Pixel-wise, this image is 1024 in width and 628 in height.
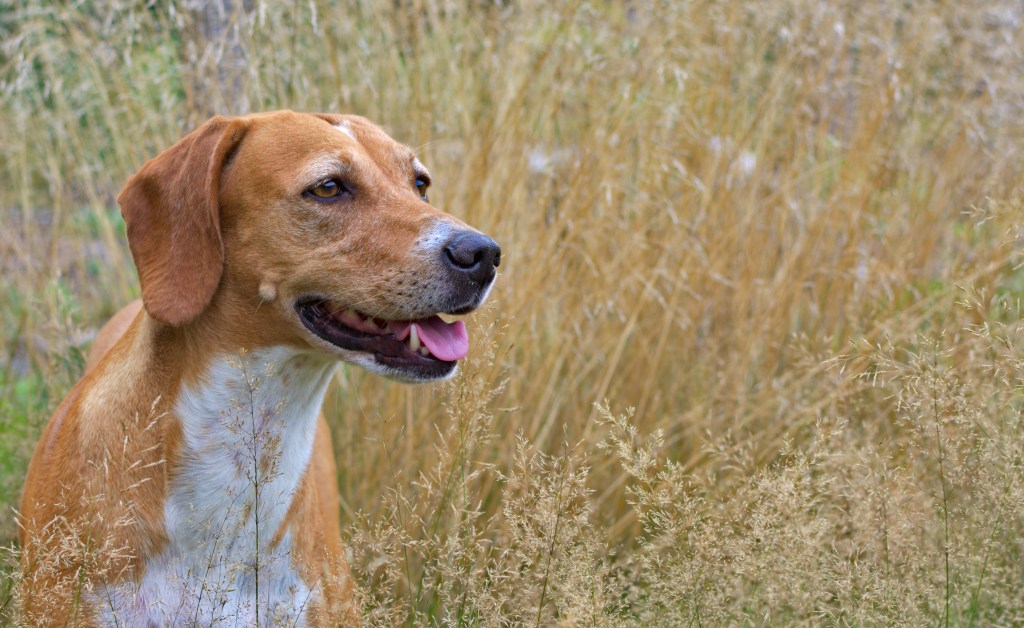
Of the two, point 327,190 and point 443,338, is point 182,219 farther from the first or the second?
point 443,338

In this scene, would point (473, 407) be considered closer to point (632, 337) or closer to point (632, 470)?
point (632, 470)

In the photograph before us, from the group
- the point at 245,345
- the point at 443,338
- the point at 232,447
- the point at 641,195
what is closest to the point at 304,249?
the point at 245,345

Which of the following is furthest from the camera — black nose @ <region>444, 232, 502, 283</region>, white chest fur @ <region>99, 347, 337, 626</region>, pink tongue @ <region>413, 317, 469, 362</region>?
pink tongue @ <region>413, 317, 469, 362</region>

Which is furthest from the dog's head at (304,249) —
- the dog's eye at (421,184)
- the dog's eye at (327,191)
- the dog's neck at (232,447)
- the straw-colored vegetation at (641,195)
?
the straw-colored vegetation at (641,195)

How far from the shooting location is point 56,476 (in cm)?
268

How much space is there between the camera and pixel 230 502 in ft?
8.75

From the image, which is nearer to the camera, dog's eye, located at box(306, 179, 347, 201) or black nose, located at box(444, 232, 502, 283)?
black nose, located at box(444, 232, 502, 283)

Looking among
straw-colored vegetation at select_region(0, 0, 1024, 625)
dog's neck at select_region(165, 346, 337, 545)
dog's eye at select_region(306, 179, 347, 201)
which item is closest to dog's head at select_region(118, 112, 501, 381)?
dog's eye at select_region(306, 179, 347, 201)

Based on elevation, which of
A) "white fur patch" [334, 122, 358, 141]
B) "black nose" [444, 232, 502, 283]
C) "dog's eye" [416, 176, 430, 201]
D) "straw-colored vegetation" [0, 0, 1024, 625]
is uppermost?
"white fur patch" [334, 122, 358, 141]

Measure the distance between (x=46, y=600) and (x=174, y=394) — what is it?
57 centimetres

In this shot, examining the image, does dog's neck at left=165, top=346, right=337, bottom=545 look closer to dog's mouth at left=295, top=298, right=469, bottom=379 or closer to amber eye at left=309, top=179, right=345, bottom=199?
dog's mouth at left=295, top=298, right=469, bottom=379

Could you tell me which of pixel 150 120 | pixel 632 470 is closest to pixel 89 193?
pixel 150 120

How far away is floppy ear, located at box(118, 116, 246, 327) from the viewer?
2645 millimetres

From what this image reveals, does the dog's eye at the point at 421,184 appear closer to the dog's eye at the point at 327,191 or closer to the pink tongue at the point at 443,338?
the dog's eye at the point at 327,191
